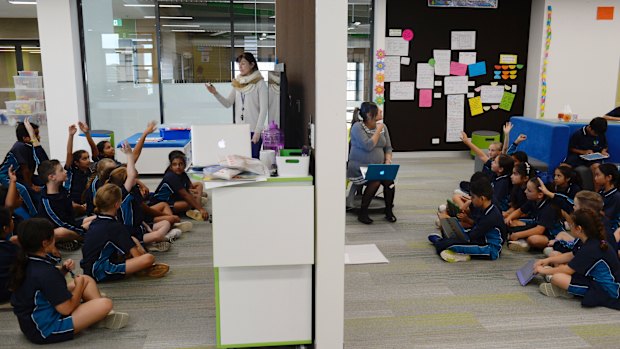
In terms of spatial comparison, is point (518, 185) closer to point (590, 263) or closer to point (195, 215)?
point (590, 263)

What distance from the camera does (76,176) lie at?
5004mm

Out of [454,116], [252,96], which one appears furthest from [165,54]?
[454,116]

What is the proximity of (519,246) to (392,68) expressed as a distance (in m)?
4.79

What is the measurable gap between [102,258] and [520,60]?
7.73 meters

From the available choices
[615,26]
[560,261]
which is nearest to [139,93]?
[560,261]

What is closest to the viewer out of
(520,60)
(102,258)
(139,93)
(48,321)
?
(48,321)

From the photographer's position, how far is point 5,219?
10.2 ft

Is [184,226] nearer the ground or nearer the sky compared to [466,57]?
nearer the ground

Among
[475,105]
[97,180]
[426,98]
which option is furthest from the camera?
[475,105]

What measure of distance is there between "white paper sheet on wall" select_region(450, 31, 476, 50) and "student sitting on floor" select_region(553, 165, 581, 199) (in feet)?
→ 14.8

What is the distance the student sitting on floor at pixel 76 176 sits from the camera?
4.91m

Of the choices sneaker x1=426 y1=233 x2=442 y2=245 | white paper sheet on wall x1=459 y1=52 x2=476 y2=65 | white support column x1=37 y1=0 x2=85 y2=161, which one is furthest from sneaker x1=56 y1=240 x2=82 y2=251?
white paper sheet on wall x1=459 y1=52 x2=476 y2=65

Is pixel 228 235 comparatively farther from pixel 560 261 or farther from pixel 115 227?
pixel 560 261

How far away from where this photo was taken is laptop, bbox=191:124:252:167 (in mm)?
2939
